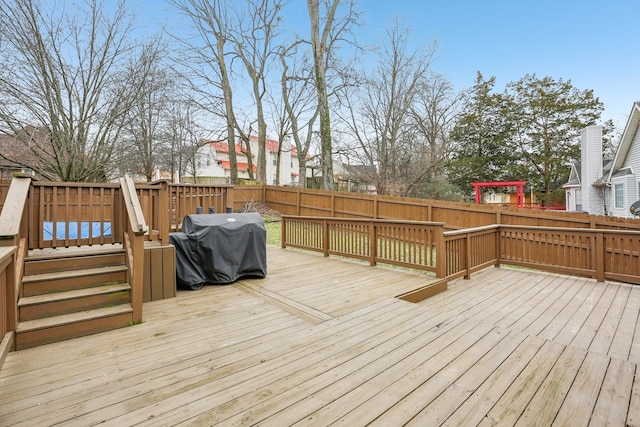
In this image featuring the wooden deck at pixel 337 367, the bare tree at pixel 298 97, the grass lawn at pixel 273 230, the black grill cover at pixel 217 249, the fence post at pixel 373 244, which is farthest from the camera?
the bare tree at pixel 298 97

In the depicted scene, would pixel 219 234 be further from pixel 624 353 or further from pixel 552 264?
pixel 552 264

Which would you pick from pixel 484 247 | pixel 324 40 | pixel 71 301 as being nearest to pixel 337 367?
pixel 71 301

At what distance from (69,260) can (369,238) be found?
4.31 m

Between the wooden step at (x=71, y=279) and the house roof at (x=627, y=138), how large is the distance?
53.8 feet

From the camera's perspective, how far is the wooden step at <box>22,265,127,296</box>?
2820mm

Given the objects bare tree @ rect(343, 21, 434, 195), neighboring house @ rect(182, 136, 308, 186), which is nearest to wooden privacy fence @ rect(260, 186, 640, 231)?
bare tree @ rect(343, 21, 434, 195)

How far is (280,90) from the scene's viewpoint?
17.4 meters

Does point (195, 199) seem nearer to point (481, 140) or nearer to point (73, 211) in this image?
point (73, 211)

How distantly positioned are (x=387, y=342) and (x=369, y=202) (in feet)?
26.9

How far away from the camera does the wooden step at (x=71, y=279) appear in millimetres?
2820

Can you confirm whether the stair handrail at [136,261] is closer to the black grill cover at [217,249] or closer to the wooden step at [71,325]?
the wooden step at [71,325]

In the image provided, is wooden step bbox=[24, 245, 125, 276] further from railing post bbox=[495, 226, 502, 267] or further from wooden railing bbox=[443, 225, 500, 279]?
railing post bbox=[495, 226, 502, 267]

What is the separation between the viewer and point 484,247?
18.8ft

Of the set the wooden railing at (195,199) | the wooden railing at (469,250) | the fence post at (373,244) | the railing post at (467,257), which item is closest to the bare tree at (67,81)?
the wooden railing at (195,199)
